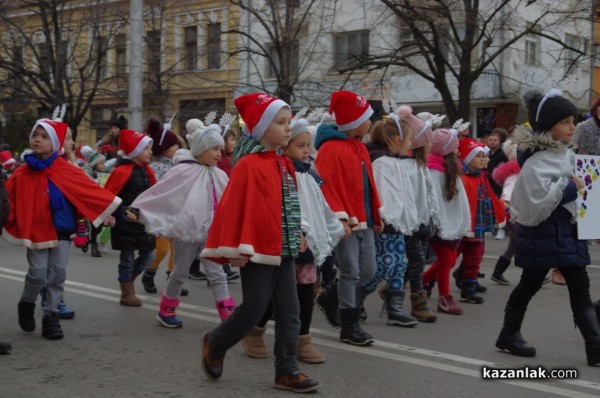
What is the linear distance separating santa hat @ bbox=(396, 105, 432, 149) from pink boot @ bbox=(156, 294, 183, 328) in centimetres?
261

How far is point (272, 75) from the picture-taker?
31.6m

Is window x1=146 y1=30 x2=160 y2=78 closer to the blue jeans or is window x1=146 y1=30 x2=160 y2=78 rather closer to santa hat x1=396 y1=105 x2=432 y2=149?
the blue jeans

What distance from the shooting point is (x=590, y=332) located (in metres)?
6.27

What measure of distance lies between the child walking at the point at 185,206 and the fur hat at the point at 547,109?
110 inches

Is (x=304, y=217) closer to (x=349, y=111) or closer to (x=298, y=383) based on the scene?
(x=298, y=383)

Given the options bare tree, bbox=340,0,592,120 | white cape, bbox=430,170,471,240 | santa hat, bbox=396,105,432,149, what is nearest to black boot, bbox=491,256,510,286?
white cape, bbox=430,170,471,240

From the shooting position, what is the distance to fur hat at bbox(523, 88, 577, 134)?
631cm

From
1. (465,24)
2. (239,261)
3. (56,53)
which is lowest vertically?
(239,261)

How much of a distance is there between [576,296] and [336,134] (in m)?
2.21

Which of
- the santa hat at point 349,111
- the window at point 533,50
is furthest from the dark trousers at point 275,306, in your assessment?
the window at point 533,50

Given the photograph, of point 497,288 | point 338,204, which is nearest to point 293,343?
point 338,204

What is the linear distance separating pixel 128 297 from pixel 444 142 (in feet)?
11.7

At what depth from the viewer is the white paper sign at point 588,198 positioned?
6.32 metres

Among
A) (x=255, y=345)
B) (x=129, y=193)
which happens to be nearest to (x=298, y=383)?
(x=255, y=345)
